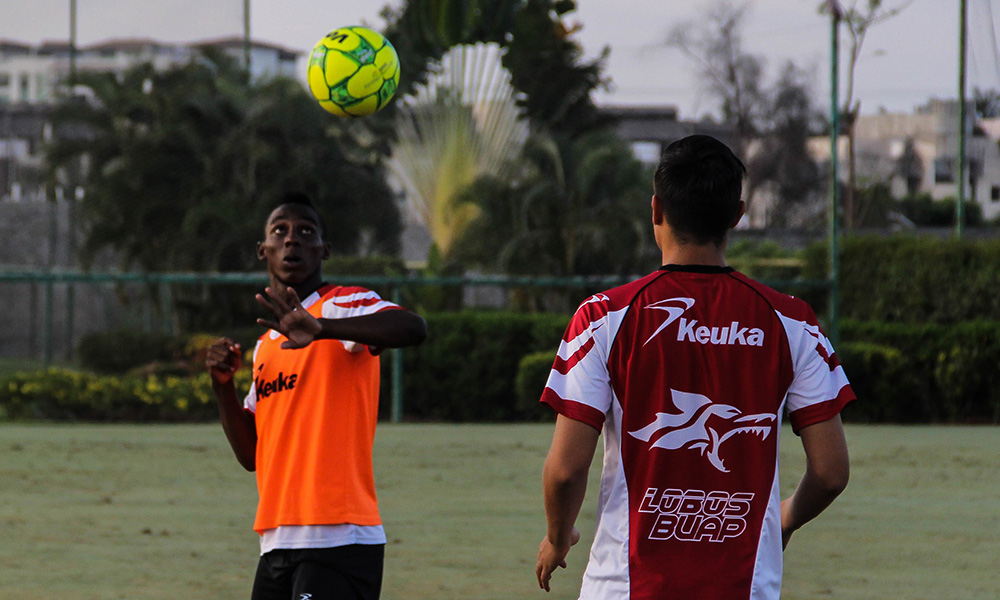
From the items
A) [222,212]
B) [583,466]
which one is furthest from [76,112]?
[583,466]

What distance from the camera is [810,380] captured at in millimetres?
2705

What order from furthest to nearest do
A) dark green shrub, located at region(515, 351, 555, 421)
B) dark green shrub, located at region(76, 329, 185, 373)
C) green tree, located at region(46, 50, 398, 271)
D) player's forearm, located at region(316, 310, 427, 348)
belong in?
1. green tree, located at region(46, 50, 398, 271)
2. dark green shrub, located at region(76, 329, 185, 373)
3. dark green shrub, located at region(515, 351, 555, 421)
4. player's forearm, located at region(316, 310, 427, 348)

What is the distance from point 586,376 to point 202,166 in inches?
726

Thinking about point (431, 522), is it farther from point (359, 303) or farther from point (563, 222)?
point (563, 222)

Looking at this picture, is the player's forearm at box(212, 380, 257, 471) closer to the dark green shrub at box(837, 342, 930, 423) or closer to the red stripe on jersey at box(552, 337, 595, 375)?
the red stripe on jersey at box(552, 337, 595, 375)

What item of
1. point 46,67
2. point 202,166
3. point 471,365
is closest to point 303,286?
point 471,365

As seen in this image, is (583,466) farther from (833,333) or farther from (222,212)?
(222,212)

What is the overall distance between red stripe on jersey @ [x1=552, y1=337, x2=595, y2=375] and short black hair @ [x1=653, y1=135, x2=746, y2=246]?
0.32 metres

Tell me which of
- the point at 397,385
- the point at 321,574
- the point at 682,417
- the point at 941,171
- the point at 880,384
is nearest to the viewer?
the point at 682,417

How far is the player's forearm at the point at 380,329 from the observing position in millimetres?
3541

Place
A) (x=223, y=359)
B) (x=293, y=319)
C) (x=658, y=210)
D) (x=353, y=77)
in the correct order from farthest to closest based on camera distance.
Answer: (x=353, y=77)
(x=223, y=359)
(x=293, y=319)
(x=658, y=210)

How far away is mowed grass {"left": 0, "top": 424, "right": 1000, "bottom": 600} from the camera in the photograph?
6281mm

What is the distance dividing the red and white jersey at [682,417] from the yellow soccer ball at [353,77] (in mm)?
4084

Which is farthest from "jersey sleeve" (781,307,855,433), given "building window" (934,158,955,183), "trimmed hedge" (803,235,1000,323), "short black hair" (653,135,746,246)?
"building window" (934,158,955,183)
